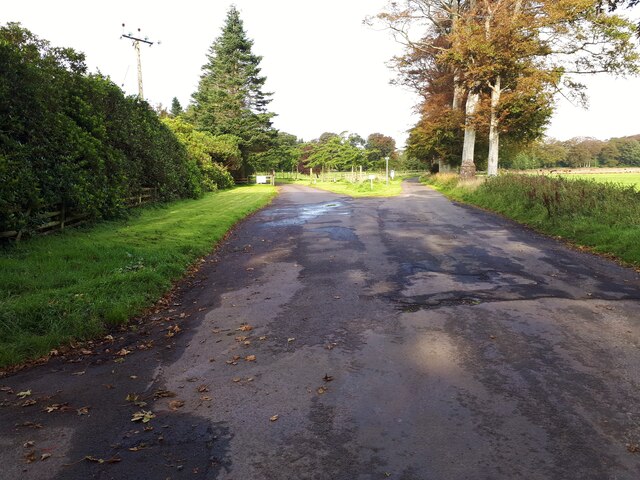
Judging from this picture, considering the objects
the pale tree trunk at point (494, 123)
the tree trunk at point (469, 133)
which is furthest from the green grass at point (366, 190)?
the pale tree trunk at point (494, 123)

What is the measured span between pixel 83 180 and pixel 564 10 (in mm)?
22309

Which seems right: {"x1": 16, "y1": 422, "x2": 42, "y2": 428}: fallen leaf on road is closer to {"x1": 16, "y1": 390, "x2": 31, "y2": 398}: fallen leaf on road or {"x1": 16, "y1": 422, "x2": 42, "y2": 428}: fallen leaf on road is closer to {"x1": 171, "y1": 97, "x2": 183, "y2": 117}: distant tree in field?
{"x1": 16, "y1": 390, "x2": 31, "y2": 398}: fallen leaf on road

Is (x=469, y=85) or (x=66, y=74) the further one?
(x=469, y=85)

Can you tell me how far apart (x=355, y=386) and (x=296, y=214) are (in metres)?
14.9

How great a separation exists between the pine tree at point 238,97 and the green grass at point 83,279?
3487 centimetres

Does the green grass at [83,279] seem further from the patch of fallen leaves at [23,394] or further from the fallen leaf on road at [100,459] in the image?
the fallen leaf on road at [100,459]

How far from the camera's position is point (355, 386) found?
4.04 m

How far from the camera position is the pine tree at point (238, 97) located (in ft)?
150

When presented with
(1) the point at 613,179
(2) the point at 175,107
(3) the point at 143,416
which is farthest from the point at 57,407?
(2) the point at 175,107

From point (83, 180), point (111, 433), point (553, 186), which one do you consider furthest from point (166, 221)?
point (553, 186)

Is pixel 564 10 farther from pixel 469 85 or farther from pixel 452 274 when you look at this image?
pixel 452 274

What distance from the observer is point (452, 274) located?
809cm

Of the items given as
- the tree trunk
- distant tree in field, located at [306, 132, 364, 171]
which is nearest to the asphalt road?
the tree trunk

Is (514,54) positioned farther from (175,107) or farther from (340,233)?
(175,107)
